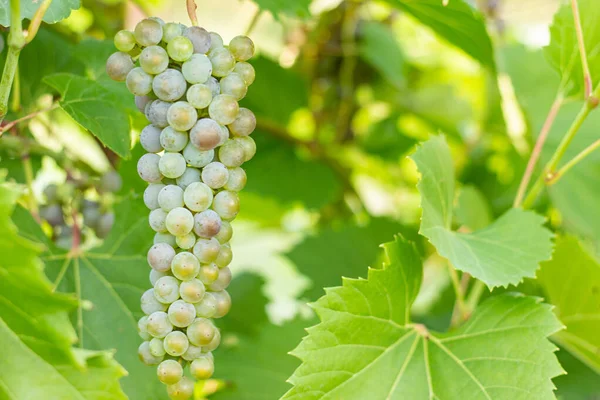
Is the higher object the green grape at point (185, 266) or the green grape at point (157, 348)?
the green grape at point (185, 266)

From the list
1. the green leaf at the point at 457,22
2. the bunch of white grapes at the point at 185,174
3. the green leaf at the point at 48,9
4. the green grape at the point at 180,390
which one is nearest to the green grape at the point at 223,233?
the bunch of white grapes at the point at 185,174

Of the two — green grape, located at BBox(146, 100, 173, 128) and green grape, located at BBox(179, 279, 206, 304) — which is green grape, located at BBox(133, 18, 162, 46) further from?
green grape, located at BBox(179, 279, 206, 304)

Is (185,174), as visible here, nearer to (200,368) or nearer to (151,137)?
(151,137)

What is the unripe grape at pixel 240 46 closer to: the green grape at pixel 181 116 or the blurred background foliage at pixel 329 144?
the green grape at pixel 181 116

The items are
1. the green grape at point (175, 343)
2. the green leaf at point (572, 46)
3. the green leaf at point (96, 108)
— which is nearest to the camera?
the green grape at point (175, 343)

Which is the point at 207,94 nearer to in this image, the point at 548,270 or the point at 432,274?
the point at 548,270

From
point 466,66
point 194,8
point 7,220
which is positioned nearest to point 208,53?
point 194,8
